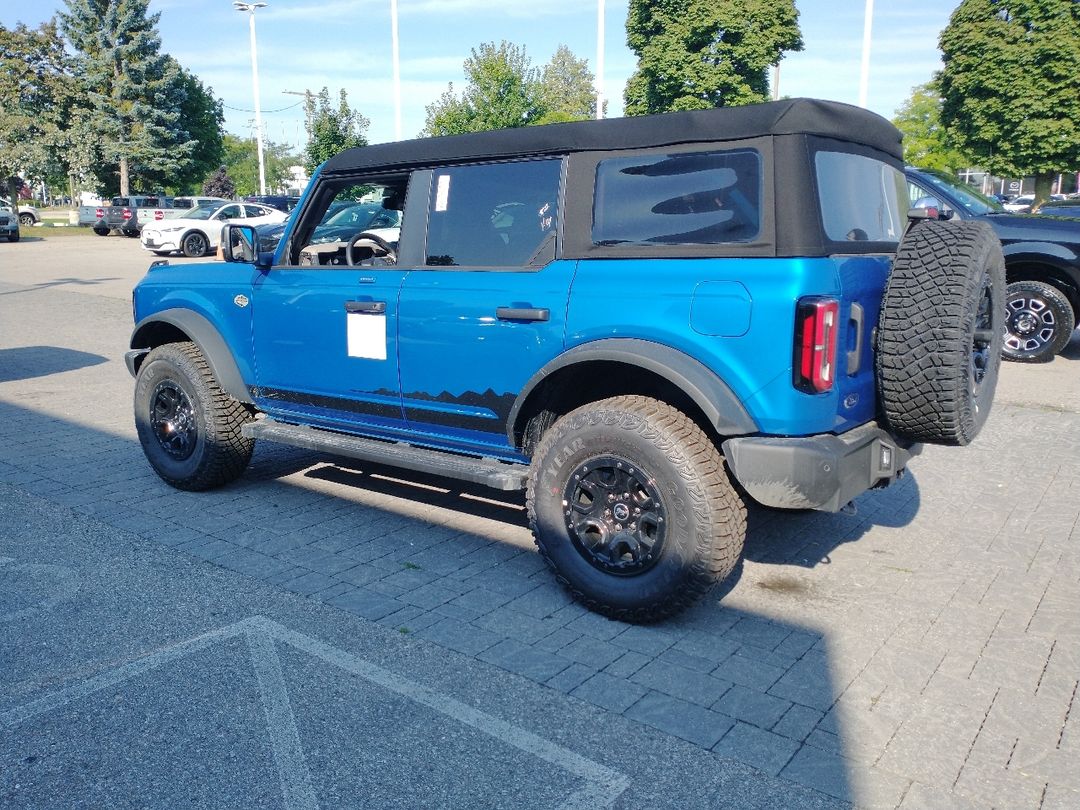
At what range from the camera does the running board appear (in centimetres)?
423

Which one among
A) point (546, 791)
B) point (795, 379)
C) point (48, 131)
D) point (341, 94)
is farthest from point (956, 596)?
point (48, 131)

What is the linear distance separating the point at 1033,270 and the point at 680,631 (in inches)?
311

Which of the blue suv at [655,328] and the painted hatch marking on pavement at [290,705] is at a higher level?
the blue suv at [655,328]

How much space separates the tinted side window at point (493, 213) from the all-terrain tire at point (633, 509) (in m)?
0.87

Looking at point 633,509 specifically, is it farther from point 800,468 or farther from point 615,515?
point 800,468

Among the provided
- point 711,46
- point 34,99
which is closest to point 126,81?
point 34,99

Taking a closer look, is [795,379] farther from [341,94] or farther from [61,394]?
[341,94]

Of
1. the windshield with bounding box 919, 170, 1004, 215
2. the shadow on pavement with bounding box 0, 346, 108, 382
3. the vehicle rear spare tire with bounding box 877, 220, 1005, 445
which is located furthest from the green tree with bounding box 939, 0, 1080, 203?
the vehicle rear spare tire with bounding box 877, 220, 1005, 445

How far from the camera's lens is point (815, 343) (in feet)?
11.0

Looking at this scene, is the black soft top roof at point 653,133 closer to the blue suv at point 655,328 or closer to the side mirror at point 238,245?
the blue suv at point 655,328

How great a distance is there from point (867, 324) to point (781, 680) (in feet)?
4.69

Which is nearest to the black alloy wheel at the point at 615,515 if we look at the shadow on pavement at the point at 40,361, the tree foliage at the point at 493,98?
the shadow on pavement at the point at 40,361

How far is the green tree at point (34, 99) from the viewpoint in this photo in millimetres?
46594

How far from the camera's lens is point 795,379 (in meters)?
3.40
